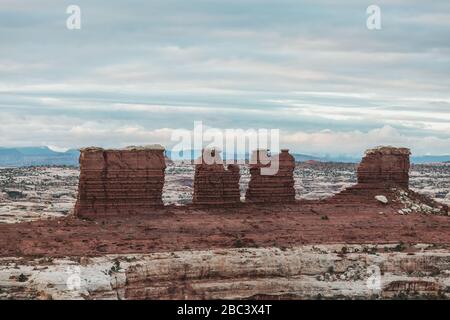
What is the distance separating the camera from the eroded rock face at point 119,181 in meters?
72.9

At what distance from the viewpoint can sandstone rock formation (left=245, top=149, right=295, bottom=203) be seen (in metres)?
81.4

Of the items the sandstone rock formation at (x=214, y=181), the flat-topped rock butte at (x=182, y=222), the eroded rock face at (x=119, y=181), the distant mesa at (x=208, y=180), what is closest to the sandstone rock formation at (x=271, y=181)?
the distant mesa at (x=208, y=180)

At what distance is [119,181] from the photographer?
73.8 m

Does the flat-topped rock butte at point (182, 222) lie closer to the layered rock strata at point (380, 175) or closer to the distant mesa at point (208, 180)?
the distant mesa at point (208, 180)

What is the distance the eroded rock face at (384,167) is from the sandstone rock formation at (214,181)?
1382cm

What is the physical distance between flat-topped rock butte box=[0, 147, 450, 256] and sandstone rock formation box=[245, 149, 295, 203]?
0.27 m

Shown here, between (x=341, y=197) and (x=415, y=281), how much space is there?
49.6 feet

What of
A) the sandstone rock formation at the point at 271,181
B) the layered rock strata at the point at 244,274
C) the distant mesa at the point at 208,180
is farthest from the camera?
the sandstone rock formation at the point at 271,181

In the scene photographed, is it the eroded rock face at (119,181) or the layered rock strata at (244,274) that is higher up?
the eroded rock face at (119,181)

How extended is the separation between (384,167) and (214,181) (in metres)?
17.6

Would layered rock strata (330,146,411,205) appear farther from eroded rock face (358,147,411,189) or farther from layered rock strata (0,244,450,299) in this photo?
layered rock strata (0,244,450,299)

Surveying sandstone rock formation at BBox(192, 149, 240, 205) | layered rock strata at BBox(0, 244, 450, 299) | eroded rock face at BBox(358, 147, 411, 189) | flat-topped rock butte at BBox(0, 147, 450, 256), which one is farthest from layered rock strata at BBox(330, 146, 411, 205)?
sandstone rock formation at BBox(192, 149, 240, 205)
